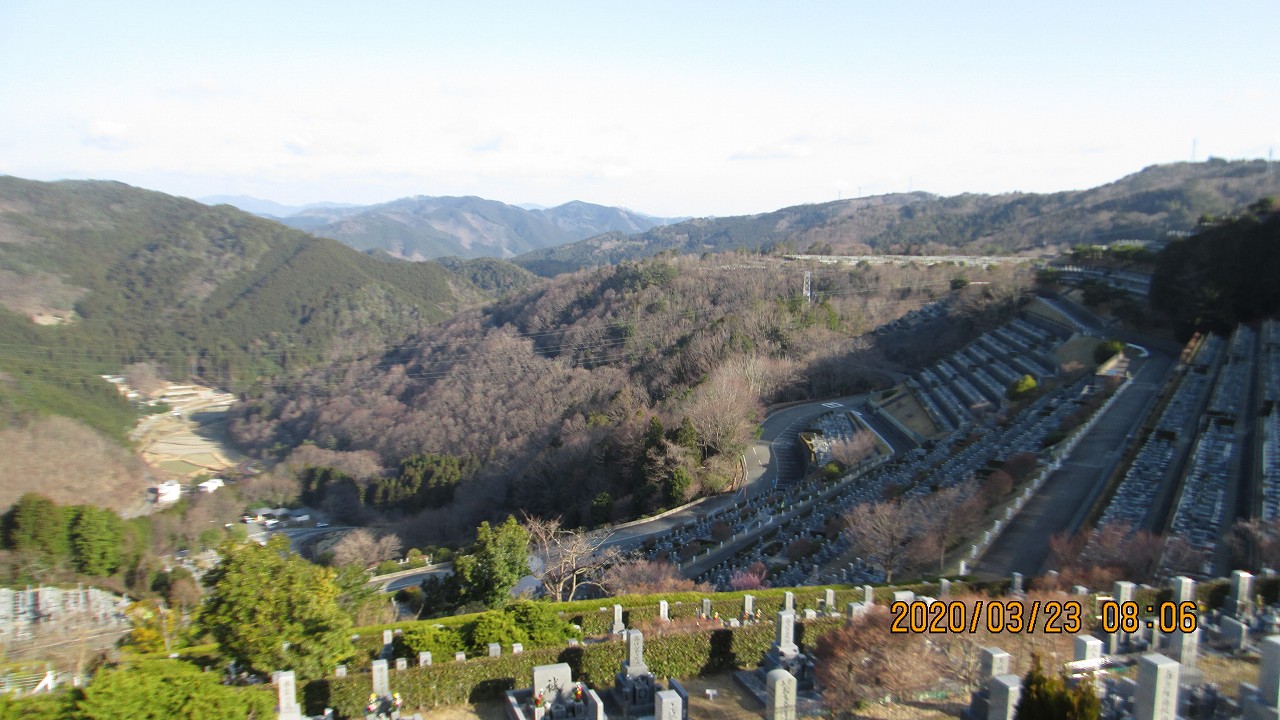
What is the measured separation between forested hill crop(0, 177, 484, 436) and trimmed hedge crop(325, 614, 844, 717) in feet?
137

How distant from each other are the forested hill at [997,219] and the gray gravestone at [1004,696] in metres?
34.6

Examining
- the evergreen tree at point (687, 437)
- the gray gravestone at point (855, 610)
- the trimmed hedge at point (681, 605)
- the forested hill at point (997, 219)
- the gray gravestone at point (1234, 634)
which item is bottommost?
the evergreen tree at point (687, 437)

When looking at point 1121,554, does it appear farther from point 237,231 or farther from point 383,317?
point 237,231

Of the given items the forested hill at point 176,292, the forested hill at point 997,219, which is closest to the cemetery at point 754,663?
the forested hill at point 997,219

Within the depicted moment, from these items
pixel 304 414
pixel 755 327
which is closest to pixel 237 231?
pixel 304 414

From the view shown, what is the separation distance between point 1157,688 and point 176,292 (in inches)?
2913

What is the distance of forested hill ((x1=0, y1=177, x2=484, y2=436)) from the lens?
163ft

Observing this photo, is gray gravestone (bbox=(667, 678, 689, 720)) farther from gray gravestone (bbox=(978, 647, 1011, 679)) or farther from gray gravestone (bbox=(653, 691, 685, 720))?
gray gravestone (bbox=(978, 647, 1011, 679))

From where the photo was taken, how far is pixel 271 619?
742cm

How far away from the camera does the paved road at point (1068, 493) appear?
1083 cm

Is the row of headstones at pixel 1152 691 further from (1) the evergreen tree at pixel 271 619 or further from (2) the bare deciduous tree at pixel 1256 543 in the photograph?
(1) the evergreen tree at pixel 271 619

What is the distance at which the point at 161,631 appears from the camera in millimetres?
9391

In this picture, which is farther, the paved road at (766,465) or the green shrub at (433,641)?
the paved road at (766,465)

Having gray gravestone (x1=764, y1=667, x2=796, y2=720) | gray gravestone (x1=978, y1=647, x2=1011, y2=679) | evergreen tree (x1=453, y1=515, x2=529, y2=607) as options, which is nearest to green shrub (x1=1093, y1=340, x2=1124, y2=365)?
evergreen tree (x1=453, y1=515, x2=529, y2=607)
